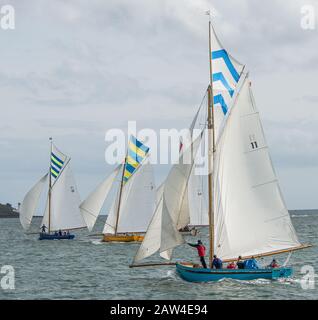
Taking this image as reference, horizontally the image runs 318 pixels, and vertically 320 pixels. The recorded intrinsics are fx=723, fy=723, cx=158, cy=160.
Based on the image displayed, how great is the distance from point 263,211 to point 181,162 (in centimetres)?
548

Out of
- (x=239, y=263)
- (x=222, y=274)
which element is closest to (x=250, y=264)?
(x=239, y=263)

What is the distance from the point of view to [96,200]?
78562 mm

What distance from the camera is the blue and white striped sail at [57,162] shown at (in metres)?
85.0

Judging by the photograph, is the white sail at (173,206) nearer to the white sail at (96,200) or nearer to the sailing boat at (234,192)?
the sailing boat at (234,192)

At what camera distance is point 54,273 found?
48656mm

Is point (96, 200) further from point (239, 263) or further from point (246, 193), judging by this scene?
point (239, 263)

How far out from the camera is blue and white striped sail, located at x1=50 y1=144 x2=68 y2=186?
85.0m

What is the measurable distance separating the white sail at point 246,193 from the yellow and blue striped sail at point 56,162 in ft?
158

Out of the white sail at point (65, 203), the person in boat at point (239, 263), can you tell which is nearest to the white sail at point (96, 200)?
the white sail at point (65, 203)

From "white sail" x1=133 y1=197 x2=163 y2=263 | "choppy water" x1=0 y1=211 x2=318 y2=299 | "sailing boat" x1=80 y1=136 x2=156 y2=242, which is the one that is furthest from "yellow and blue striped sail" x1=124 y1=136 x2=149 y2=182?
"white sail" x1=133 y1=197 x2=163 y2=263

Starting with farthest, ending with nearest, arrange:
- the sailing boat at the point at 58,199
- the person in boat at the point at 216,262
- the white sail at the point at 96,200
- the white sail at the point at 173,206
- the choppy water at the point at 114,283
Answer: the sailing boat at the point at 58,199, the white sail at the point at 96,200, the person in boat at the point at 216,262, the white sail at the point at 173,206, the choppy water at the point at 114,283

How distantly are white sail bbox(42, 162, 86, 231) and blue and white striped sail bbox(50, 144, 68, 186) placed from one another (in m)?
0.43

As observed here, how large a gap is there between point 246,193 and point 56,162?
4951 cm
